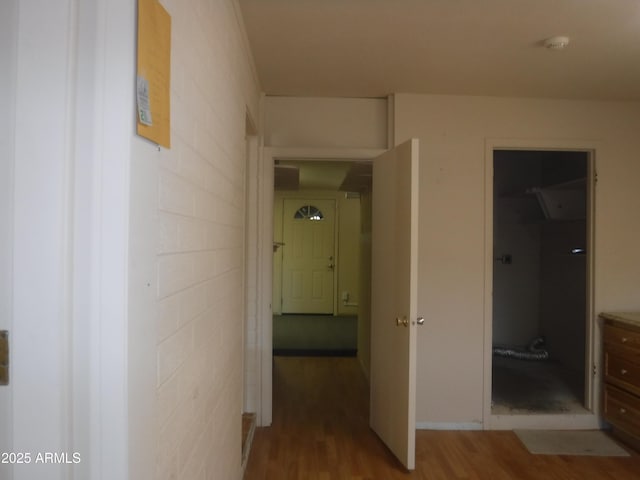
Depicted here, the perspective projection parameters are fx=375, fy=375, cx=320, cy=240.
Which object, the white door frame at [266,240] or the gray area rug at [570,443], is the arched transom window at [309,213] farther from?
the gray area rug at [570,443]

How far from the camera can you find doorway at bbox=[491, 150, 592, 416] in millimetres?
3729

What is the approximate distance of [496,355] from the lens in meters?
4.28

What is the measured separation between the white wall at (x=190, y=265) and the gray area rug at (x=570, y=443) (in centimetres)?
204

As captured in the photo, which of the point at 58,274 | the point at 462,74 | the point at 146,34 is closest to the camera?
the point at 58,274

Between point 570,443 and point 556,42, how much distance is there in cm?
255

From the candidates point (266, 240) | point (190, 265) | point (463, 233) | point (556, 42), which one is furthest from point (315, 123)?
point (190, 265)

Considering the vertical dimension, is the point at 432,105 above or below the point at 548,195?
above

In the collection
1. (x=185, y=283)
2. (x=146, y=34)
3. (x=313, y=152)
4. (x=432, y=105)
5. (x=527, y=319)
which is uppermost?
(x=432, y=105)

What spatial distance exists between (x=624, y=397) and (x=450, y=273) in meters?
A: 1.40

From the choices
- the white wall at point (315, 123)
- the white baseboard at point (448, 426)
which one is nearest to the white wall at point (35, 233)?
the white wall at point (315, 123)

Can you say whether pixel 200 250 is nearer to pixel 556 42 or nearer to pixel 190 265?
pixel 190 265

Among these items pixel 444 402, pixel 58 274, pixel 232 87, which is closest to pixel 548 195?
pixel 444 402

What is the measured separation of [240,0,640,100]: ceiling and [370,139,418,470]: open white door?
530 millimetres

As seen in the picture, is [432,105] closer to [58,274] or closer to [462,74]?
[462,74]
